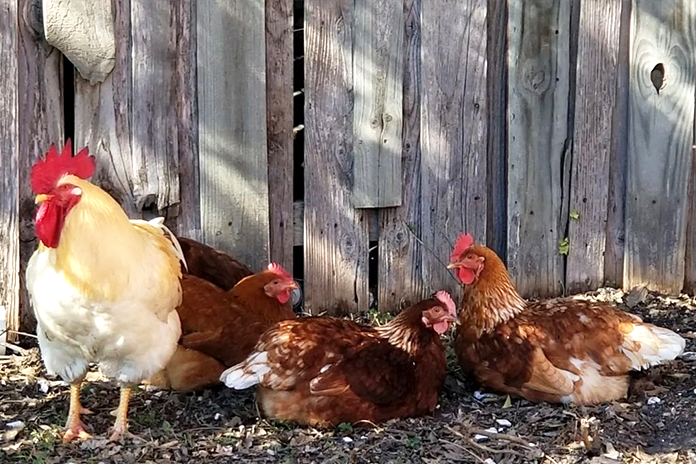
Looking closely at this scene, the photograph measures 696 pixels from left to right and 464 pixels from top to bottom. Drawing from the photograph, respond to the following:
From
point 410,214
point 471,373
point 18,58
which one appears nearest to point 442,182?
point 410,214

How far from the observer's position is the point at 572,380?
5418 mm

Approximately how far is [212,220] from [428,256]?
132cm

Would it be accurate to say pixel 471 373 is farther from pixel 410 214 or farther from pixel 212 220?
pixel 212 220

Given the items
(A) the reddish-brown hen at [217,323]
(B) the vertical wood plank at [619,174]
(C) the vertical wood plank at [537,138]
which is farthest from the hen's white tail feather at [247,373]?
(B) the vertical wood plank at [619,174]

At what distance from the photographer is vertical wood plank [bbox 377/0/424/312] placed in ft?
20.2

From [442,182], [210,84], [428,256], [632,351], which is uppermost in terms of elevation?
[210,84]

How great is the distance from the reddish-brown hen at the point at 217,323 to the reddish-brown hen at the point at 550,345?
3.29 ft

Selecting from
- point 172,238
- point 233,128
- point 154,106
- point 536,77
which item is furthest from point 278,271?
point 536,77

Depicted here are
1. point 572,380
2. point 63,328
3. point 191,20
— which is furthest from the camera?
point 191,20

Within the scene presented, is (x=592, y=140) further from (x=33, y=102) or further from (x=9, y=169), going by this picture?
(x=9, y=169)

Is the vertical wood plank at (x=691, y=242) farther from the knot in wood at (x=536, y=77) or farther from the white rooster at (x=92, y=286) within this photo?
the white rooster at (x=92, y=286)

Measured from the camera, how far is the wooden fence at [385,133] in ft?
19.2

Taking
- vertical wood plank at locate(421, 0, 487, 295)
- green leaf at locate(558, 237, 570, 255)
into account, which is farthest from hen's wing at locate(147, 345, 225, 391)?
green leaf at locate(558, 237, 570, 255)

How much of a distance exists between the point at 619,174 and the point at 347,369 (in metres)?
→ 2.34
